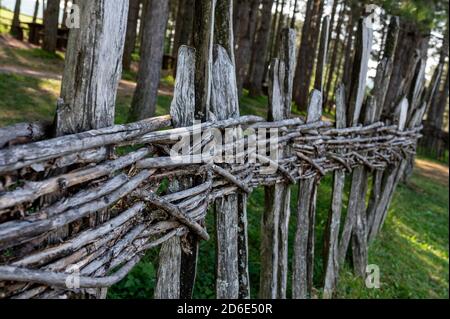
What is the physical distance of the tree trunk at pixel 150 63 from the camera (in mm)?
6859

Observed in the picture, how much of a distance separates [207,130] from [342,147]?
6.41ft

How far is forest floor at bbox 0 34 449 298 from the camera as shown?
12.9ft

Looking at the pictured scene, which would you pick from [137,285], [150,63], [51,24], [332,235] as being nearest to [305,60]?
[51,24]

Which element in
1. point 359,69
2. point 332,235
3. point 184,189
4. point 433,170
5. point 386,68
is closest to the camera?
point 184,189

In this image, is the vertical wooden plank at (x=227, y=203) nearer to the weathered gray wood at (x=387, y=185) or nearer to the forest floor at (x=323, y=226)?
the forest floor at (x=323, y=226)

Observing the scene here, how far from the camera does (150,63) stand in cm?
698

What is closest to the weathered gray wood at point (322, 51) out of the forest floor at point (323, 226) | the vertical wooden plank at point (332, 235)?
the vertical wooden plank at point (332, 235)

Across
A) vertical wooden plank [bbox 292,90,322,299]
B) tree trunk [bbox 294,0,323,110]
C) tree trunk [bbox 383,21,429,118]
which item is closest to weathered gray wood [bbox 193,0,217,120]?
vertical wooden plank [bbox 292,90,322,299]

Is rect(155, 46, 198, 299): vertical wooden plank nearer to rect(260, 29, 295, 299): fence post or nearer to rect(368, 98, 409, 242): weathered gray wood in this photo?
rect(260, 29, 295, 299): fence post

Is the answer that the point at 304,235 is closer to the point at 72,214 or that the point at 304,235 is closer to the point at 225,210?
the point at 225,210

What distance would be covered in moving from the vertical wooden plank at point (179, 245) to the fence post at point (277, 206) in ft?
2.70

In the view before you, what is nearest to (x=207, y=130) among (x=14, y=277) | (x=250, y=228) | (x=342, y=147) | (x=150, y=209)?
(x=150, y=209)

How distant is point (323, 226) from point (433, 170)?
9324mm
